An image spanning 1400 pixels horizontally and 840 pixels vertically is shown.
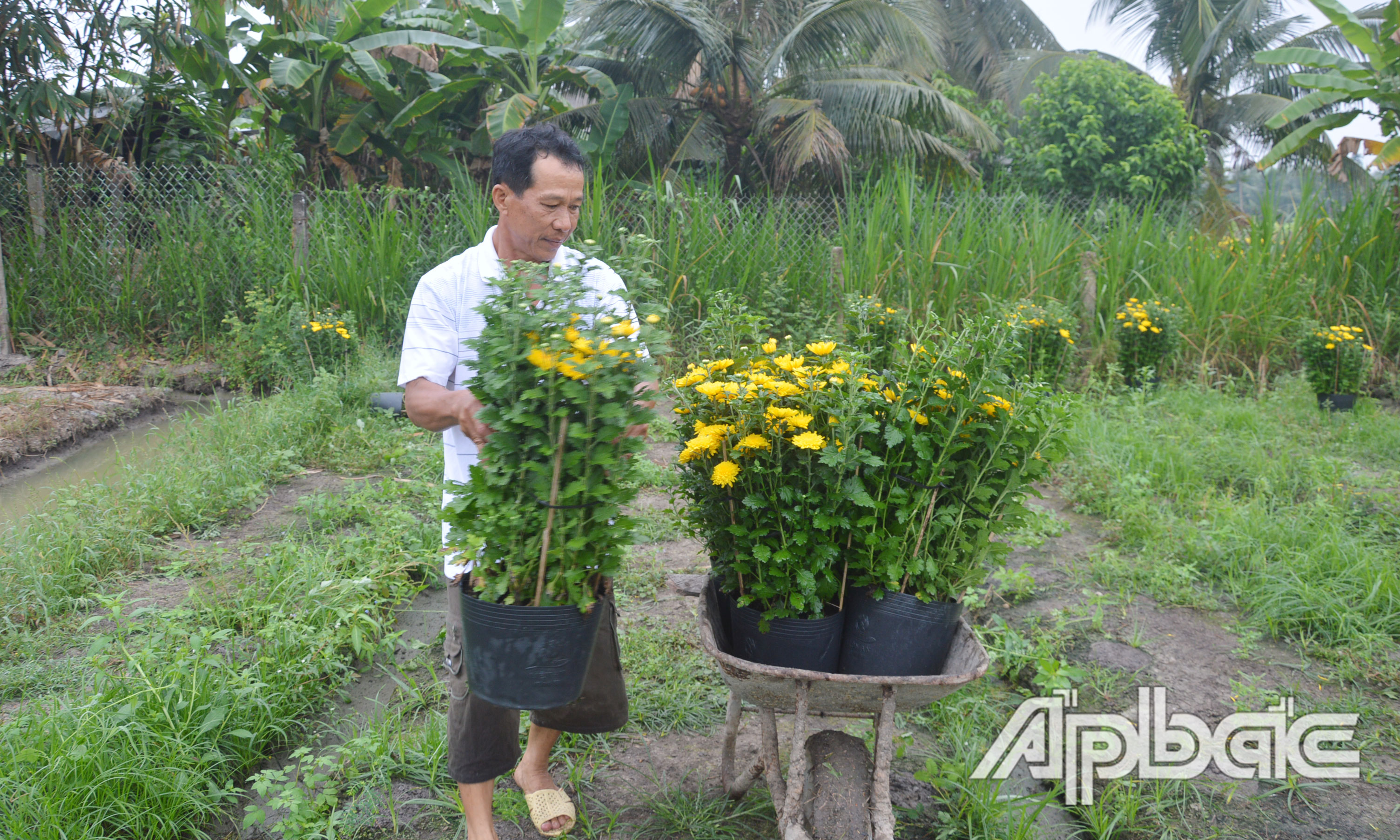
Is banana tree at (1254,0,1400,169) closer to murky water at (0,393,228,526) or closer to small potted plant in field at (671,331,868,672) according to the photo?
small potted plant in field at (671,331,868,672)

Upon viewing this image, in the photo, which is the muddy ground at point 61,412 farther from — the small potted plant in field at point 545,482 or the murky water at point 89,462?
the small potted plant in field at point 545,482

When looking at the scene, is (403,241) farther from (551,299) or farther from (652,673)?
(551,299)

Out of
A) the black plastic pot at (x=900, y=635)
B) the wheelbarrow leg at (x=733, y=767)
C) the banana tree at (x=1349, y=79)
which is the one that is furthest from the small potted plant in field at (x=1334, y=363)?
the wheelbarrow leg at (x=733, y=767)

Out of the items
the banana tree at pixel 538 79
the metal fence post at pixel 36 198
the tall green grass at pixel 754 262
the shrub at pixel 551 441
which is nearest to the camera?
the shrub at pixel 551 441

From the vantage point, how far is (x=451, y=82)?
9.56 m

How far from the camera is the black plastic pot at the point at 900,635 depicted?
6.60ft

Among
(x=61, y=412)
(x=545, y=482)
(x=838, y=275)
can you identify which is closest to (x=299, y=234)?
(x=61, y=412)

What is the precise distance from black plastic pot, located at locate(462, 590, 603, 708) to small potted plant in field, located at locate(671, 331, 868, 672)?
44 centimetres

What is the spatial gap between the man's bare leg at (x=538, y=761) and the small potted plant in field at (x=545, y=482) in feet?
2.03

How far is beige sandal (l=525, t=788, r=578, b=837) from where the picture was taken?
2.33m

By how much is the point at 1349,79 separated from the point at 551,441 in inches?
439

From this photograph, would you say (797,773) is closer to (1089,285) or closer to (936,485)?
(936,485)

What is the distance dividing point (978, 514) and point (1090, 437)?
398cm

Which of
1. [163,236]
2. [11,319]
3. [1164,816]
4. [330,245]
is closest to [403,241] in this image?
[330,245]
